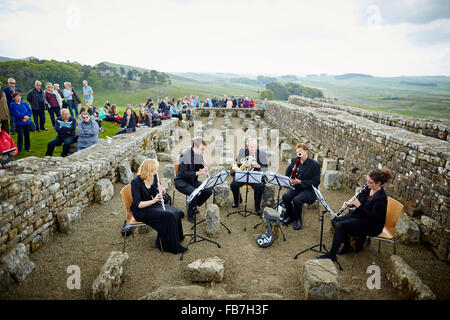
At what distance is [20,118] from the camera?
8102 mm

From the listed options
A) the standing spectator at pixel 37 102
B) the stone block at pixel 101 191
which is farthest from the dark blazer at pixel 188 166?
the standing spectator at pixel 37 102

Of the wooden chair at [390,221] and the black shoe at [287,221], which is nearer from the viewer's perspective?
the wooden chair at [390,221]

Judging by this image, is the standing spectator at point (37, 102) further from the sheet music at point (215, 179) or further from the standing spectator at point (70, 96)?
the sheet music at point (215, 179)

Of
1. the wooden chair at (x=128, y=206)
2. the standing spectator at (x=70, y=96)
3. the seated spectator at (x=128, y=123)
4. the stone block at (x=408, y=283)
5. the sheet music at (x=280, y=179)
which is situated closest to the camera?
the stone block at (x=408, y=283)

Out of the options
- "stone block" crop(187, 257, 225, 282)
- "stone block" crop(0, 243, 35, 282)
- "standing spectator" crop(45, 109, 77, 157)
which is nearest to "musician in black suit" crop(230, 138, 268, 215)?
"stone block" crop(187, 257, 225, 282)

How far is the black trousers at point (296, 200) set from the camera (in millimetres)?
5711

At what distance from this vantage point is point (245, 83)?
484ft

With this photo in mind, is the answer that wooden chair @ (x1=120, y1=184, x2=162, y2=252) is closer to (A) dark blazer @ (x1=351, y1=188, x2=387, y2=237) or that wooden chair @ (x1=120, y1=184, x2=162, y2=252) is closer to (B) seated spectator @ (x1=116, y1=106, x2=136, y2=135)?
(A) dark blazer @ (x1=351, y1=188, x2=387, y2=237)

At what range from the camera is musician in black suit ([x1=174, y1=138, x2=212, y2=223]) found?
596cm

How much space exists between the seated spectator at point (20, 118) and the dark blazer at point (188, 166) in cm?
586

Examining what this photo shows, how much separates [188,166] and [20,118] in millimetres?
6295

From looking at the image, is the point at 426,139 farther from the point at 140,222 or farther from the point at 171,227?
the point at 140,222

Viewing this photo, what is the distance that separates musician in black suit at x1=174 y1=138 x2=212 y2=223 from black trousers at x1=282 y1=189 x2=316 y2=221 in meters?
1.94

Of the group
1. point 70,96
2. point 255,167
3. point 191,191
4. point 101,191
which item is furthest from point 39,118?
point 255,167
